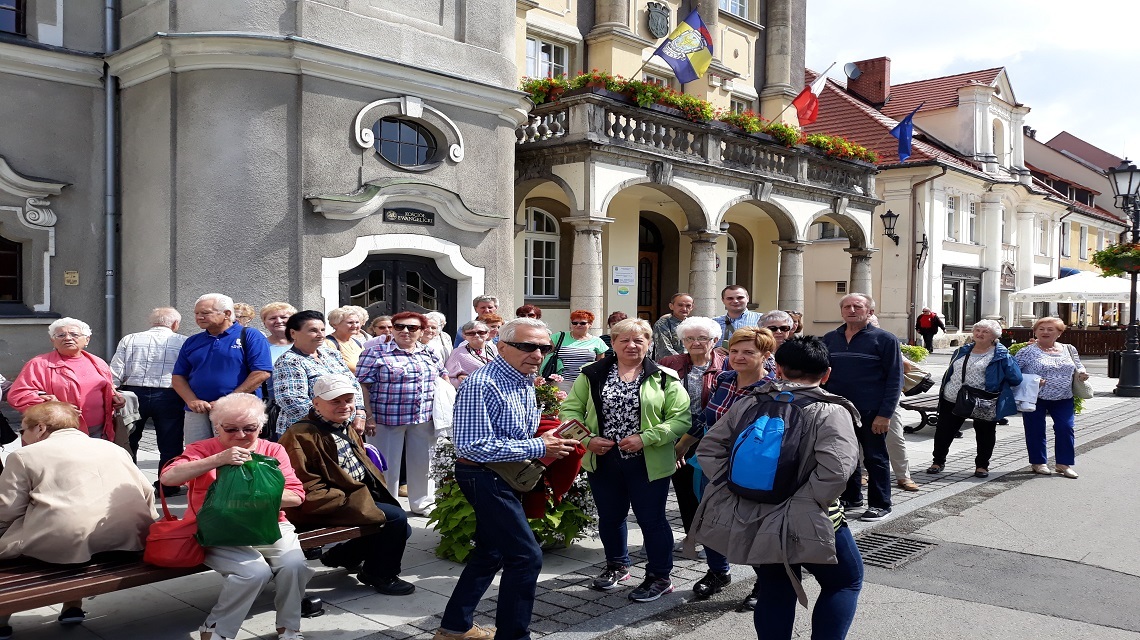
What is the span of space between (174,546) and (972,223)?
35.4 meters

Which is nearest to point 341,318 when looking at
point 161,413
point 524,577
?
point 161,413

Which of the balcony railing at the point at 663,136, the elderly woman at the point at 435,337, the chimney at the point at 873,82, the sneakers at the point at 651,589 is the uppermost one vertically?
the chimney at the point at 873,82

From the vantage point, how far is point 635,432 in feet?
17.3

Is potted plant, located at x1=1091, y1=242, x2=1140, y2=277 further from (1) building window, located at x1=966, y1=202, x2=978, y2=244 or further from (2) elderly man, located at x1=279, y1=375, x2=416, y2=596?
(2) elderly man, located at x1=279, y1=375, x2=416, y2=596

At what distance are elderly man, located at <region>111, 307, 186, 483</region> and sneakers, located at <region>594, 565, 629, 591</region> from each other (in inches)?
161

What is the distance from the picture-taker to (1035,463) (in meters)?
9.72

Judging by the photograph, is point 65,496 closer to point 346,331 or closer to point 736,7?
point 346,331

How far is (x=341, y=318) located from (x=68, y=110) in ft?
22.8

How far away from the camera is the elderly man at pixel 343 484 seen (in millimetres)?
4961

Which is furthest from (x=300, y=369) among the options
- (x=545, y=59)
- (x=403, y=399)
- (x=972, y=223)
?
(x=972, y=223)

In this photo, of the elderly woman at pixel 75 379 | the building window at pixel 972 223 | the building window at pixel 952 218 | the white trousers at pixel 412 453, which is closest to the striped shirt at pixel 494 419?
the white trousers at pixel 412 453

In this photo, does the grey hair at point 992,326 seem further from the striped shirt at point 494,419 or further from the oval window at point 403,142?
the oval window at point 403,142

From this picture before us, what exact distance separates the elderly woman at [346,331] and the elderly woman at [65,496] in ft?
9.75

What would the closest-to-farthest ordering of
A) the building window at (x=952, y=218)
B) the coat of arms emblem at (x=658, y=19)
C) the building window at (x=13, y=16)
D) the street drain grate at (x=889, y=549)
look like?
the street drain grate at (x=889, y=549), the building window at (x=13, y=16), the coat of arms emblem at (x=658, y=19), the building window at (x=952, y=218)
